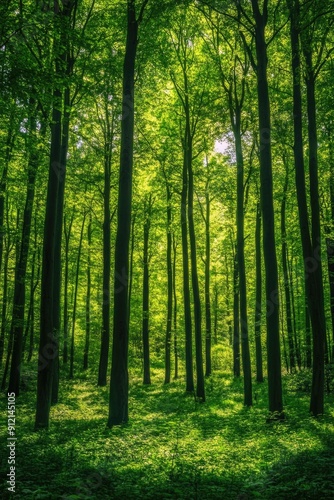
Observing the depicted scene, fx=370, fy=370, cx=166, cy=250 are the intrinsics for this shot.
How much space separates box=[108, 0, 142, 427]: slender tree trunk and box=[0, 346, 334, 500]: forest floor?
73cm

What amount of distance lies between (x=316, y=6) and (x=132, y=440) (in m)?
11.4

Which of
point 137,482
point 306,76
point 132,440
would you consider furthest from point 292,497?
point 306,76

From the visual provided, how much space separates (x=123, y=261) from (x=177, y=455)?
4.75 m

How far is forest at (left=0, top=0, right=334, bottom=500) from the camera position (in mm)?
6164

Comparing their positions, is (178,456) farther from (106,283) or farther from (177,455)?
(106,283)

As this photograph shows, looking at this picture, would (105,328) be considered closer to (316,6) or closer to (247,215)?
(247,215)

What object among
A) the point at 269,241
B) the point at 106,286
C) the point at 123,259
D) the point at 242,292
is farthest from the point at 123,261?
the point at 106,286

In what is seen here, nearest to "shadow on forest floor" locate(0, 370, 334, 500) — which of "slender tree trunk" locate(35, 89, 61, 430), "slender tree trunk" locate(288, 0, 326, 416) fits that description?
"slender tree trunk" locate(35, 89, 61, 430)

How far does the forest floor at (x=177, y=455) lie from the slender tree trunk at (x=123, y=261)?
73 centimetres

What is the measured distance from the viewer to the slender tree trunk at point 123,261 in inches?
368

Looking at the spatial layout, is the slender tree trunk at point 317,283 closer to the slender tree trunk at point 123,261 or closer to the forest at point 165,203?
the forest at point 165,203

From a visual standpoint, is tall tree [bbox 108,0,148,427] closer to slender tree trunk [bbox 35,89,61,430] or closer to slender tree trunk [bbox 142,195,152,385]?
slender tree trunk [bbox 35,89,61,430]

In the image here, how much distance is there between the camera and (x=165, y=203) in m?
22.4

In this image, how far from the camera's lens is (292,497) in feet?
14.8
